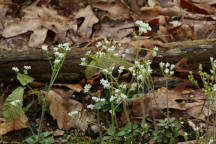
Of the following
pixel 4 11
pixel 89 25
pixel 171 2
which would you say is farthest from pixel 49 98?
pixel 171 2

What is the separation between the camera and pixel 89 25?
3781 millimetres

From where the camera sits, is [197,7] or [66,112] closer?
[66,112]

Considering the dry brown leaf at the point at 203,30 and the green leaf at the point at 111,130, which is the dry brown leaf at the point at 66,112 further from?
the dry brown leaf at the point at 203,30

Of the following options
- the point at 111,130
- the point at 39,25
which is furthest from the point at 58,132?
the point at 39,25

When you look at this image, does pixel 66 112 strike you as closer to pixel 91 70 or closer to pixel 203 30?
pixel 91 70

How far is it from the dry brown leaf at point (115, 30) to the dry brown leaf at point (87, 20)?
125mm

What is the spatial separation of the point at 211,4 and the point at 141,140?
A: 2748 mm

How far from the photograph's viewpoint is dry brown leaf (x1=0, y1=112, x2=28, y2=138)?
2535mm

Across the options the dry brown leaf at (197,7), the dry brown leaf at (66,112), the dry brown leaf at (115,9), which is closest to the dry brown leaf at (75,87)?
the dry brown leaf at (66,112)

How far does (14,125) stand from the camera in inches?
102

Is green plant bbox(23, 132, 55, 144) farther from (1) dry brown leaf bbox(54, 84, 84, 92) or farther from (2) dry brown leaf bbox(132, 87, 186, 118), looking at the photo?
(2) dry brown leaf bbox(132, 87, 186, 118)

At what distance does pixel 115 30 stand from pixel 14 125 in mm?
1839

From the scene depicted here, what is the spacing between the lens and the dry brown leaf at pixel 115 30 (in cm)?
360

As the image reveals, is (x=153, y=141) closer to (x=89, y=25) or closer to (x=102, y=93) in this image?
(x=102, y=93)
